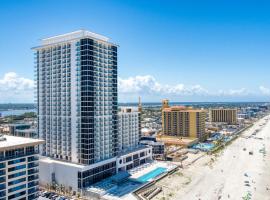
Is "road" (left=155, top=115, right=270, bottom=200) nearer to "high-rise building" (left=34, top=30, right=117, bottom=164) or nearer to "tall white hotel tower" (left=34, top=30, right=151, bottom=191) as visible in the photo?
"tall white hotel tower" (left=34, top=30, right=151, bottom=191)

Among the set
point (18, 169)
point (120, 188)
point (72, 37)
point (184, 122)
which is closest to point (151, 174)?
point (120, 188)

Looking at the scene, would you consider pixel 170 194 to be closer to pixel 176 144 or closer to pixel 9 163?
pixel 9 163

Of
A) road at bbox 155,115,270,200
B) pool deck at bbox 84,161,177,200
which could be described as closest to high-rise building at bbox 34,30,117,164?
pool deck at bbox 84,161,177,200

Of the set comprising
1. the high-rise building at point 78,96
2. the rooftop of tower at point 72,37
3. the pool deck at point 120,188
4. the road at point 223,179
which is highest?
the rooftop of tower at point 72,37

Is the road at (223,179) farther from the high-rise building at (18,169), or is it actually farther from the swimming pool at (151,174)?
the high-rise building at (18,169)

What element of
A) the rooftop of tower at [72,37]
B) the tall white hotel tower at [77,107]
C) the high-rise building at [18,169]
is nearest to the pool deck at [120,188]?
the tall white hotel tower at [77,107]
